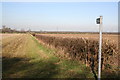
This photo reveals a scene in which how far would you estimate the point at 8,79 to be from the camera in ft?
20.7

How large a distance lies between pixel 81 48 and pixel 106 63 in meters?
2.14

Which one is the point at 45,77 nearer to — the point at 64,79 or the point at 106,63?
the point at 64,79

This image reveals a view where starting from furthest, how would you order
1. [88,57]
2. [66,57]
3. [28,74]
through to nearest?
1. [66,57]
2. [88,57]
3. [28,74]

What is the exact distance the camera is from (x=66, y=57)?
1089cm

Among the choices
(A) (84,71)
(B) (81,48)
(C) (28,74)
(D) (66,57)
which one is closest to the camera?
(C) (28,74)

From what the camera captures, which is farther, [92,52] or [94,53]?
[92,52]

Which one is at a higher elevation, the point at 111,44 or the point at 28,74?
the point at 111,44

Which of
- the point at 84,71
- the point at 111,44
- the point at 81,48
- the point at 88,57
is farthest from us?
the point at 81,48

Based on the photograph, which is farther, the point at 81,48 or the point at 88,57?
the point at 81,48

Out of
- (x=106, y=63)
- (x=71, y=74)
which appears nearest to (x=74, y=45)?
(x=106, y=63)

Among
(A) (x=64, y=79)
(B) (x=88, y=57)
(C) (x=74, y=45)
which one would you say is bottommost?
(A) (x=64, y=79)

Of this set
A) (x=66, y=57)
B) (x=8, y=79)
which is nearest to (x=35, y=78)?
(x=8, y=79)

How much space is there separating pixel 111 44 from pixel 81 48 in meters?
2.29

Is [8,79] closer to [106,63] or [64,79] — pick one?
[64,79]
